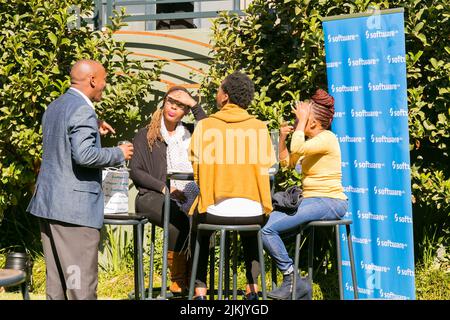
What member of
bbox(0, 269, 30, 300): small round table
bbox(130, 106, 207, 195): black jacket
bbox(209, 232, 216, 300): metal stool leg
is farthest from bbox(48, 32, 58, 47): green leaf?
bbox(0, 269, 30, 300): small round table

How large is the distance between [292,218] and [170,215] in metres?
1.13

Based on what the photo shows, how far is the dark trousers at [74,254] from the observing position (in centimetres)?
451

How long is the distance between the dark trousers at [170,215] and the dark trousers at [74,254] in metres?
1.10

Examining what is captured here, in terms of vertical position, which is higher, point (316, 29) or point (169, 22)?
point (169, 22)

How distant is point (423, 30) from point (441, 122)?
79 centimetres

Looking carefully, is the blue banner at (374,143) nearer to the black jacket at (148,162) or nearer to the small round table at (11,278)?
the black jacket at (148,162)

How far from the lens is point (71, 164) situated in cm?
449

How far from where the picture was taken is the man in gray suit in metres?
4.46

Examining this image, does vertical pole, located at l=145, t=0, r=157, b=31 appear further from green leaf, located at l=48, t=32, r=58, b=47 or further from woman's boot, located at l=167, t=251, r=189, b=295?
woman's boot, located at l=167, t=251, r=189, b=295

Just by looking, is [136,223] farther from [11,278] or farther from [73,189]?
[11,278]

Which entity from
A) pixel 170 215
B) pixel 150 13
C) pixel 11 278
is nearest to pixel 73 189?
pixel 11 278
